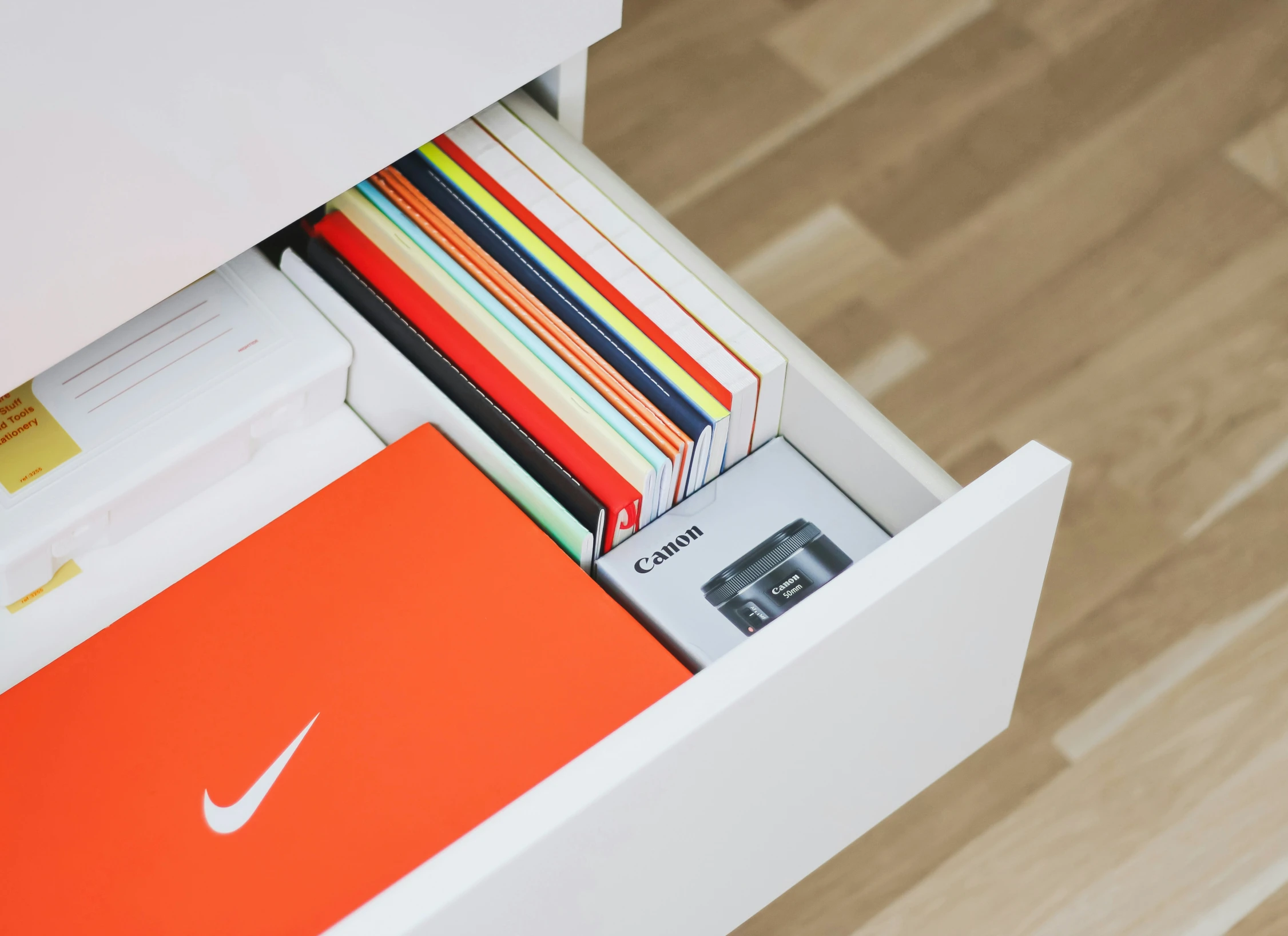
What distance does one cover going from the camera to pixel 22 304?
2.80 ft

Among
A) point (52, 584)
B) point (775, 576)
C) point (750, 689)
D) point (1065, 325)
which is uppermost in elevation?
point (52, 584)

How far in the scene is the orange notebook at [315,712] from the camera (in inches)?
35.4

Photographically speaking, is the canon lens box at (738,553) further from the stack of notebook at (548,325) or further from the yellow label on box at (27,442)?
the yellow label on box at (27,442)

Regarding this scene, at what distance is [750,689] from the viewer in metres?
0.83

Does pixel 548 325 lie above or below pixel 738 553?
above

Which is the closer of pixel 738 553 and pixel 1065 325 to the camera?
pixel 738 553

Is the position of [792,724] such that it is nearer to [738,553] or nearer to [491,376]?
[738,553]

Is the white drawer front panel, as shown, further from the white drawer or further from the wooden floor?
the wooden floor

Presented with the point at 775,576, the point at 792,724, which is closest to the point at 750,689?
the point at 792,724

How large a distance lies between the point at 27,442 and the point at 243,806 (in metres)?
0.29

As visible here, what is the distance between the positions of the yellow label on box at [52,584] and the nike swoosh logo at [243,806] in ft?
0.68

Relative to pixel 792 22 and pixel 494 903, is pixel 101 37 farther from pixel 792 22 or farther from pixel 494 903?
pixel 792 22

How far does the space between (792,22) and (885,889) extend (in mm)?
997

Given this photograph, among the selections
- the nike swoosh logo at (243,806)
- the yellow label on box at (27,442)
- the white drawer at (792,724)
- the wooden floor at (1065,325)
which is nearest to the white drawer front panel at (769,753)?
the white drawer at (792,724)
